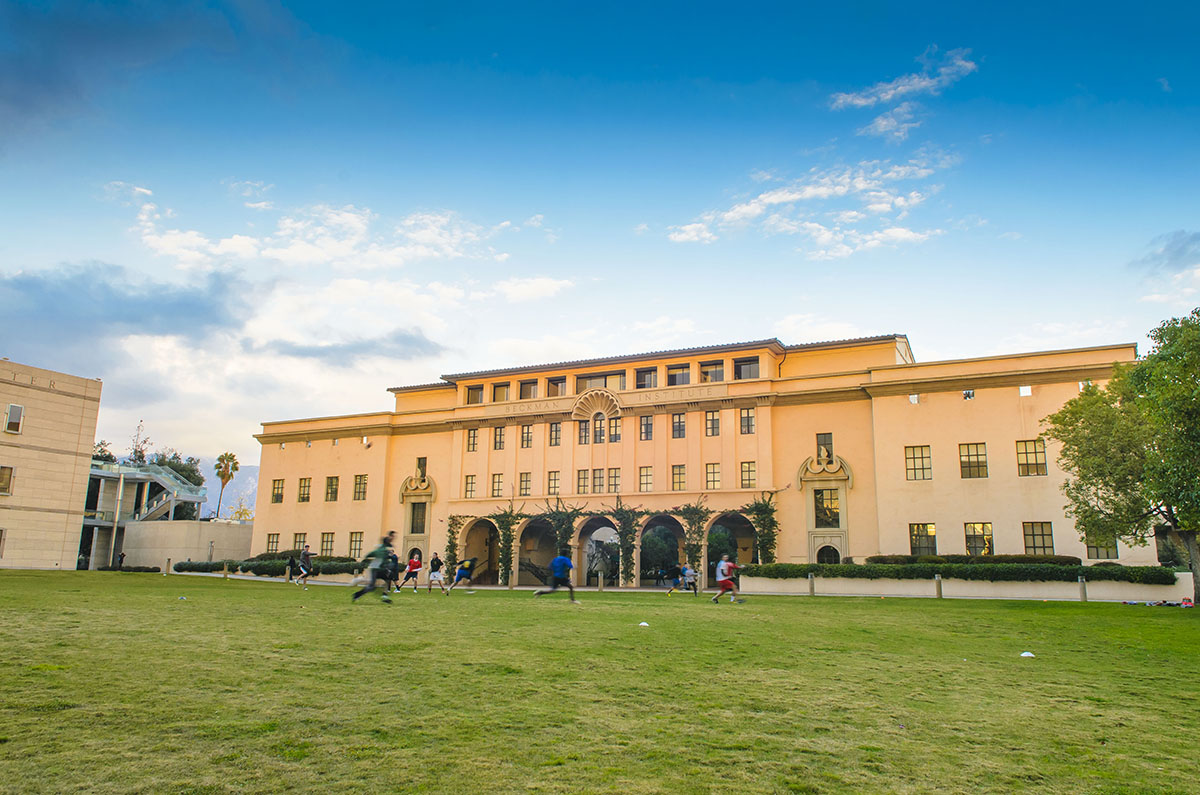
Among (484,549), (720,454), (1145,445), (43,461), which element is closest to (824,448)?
(720,454)

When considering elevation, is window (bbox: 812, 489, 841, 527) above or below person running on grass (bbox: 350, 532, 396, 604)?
above

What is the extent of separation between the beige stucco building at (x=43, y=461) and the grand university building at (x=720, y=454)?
1321 cm

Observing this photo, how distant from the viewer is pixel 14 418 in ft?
153

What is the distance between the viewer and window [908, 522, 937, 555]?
4094 cm

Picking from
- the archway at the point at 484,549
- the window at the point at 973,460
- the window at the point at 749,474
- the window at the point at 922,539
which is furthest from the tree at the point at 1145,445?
the archway at the point at 484,549

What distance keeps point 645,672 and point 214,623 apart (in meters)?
8.04

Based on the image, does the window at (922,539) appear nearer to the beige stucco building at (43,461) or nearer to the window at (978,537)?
the window at (978,537)

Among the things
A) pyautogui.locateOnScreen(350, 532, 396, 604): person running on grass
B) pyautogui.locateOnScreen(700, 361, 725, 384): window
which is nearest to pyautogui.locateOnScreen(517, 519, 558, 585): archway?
pyautogui.locateOnScreen(700, 361, 725, 384): window

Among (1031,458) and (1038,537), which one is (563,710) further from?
A: (1031,458)

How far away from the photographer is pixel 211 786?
529cm

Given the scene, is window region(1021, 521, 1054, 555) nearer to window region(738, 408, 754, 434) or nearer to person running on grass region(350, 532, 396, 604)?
window region(738, 408, 754, 434)

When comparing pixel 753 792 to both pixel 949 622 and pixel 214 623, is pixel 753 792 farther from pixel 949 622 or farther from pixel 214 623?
pixel 949 622

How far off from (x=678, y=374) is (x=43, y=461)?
129 feet

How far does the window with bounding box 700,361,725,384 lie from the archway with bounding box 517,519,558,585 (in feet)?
49.1
